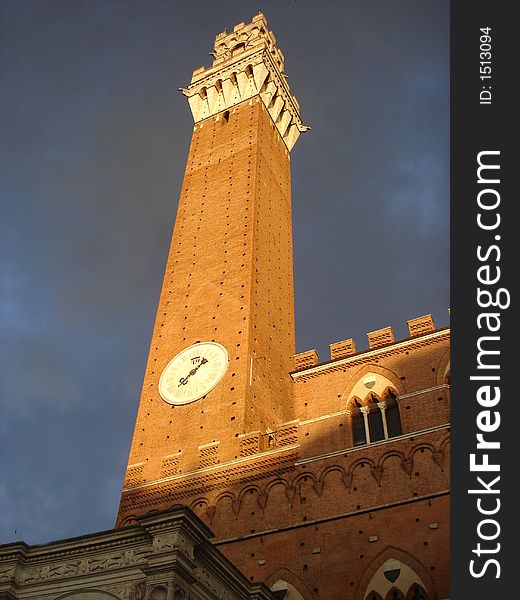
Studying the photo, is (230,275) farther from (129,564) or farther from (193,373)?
(129,564)

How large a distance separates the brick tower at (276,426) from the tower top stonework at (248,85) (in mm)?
3772

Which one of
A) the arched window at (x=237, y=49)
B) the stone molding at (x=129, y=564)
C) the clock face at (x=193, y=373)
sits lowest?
the stone molding at (x=129, y=564)

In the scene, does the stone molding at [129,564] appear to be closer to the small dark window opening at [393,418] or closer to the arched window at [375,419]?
the arched window at [375,419]

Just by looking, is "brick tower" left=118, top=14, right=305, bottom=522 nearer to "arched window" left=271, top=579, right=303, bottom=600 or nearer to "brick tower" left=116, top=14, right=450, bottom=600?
"brick tower" left=116, top=14, right=450, bottom=600

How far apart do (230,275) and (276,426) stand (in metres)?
4.58

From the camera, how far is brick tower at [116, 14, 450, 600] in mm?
14023

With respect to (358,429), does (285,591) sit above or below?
below

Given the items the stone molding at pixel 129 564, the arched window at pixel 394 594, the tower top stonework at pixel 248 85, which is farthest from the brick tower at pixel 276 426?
the tower top stonework at pixel 248 85

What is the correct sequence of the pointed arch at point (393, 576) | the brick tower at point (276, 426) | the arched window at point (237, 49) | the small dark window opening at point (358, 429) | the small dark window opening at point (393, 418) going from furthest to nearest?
the arched window at point (237, 49)
the small dark window opening at point (358, 429)
the small dark window opening at point (393, 418)
the brick tower at point (276, 426)
the pointed arch at point (393, 576)

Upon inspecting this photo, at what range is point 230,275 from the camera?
67.7 ft

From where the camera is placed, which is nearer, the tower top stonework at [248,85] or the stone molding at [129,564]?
the stone molding at [129,564]

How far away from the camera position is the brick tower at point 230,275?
57.8 feet

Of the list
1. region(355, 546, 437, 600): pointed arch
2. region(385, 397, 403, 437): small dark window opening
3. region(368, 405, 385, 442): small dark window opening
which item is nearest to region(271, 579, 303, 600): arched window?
region(355, 546, 437, 600): pointed arch

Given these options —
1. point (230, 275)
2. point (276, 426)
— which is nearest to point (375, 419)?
point (276, 426)
